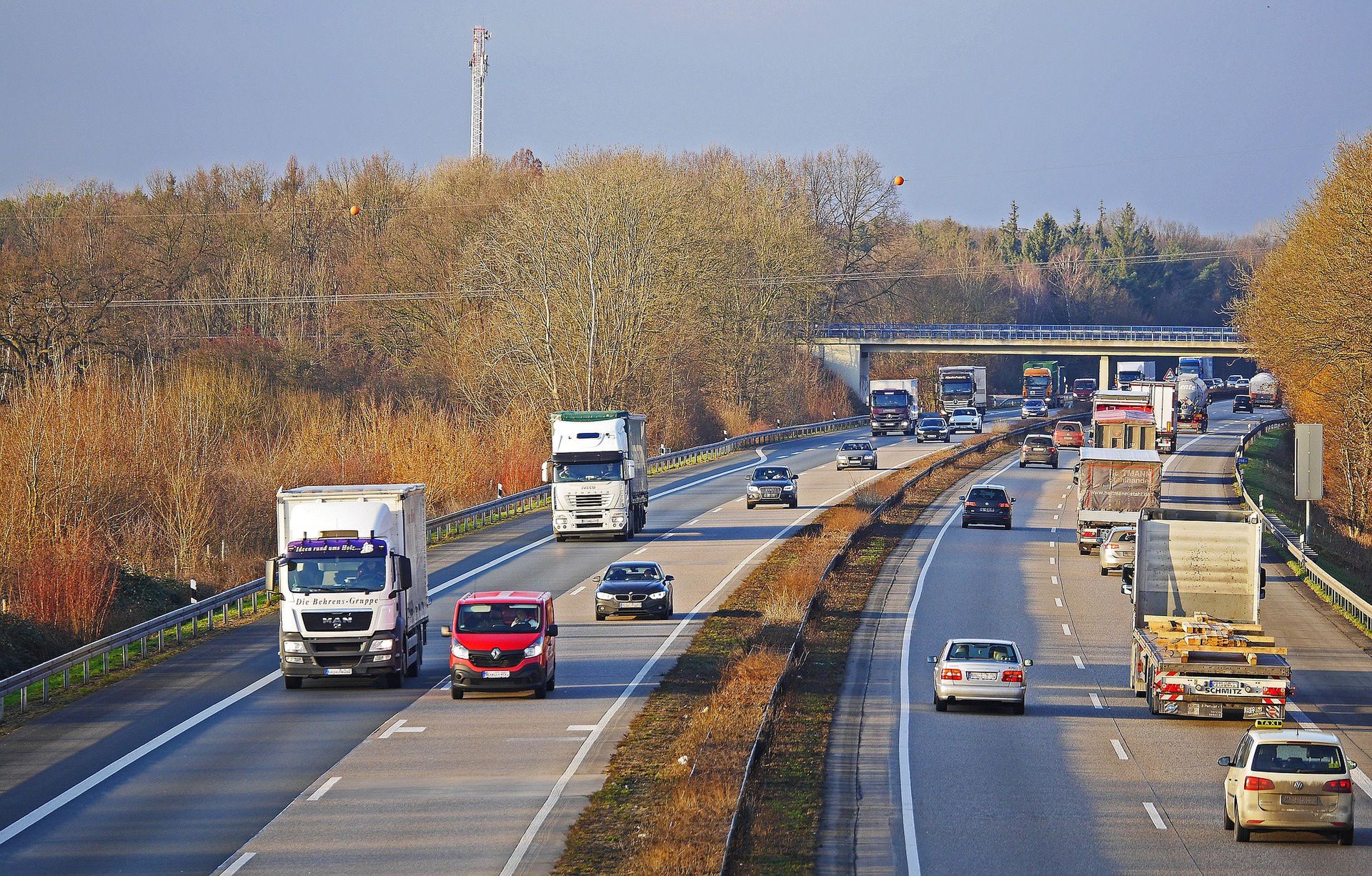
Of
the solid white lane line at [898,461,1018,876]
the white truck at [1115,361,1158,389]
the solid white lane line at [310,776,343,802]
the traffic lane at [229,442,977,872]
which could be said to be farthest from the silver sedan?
the white truck at [1115,361,1158,389]

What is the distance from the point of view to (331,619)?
25.7 m

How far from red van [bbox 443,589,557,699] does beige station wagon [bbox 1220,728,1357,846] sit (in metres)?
12.3

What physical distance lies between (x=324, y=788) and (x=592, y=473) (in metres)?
27.1

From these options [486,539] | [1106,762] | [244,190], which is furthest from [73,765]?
[244,190]

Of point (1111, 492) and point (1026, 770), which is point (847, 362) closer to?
point (1111, 492)

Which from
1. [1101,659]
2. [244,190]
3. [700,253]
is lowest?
[1101,659]

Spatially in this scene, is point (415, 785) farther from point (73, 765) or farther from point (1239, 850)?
point (1239, 850)

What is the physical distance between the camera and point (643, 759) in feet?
70.2

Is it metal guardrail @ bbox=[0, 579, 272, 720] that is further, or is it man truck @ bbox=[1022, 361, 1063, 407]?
man truck @ bbox=[1022, 361, 1063, 407]

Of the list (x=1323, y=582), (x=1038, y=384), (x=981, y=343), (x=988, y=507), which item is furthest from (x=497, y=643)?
(x=1038, y=384)

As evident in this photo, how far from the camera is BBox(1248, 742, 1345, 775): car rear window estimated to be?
17.1m

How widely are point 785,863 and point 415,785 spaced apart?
229 inches

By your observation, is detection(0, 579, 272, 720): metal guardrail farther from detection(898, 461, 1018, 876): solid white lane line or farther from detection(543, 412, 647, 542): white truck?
detection(898, 461, 1018, 876): solid white lane line

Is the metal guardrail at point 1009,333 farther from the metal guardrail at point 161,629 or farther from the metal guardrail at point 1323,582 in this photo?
the metal guardrail at point 161,629
